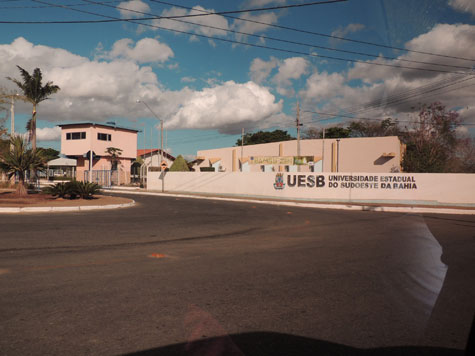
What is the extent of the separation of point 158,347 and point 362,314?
7.23 feet

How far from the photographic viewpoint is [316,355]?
279 cm

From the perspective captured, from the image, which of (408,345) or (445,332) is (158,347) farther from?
(445,332)

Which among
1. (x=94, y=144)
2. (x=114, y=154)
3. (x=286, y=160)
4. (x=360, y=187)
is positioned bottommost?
(x=360, y=187)

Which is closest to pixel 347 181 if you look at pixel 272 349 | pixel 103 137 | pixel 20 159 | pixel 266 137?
pixel 20 159

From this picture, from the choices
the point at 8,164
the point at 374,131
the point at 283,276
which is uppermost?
the point at 374,131

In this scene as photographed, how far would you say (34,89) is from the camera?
34.2m

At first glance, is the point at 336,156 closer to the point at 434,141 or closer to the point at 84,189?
the point at 434,141

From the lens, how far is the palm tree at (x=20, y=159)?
54.2 ft

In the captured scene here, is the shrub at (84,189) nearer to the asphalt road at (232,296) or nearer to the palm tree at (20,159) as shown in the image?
the palm tree at (20,159)

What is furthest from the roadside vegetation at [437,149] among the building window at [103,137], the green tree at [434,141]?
the building window at [103,137]

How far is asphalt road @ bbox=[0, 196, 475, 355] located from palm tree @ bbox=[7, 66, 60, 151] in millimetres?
31481

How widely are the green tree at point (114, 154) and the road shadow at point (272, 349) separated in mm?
49711

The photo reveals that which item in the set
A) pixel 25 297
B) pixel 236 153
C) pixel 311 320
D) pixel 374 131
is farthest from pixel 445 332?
pixel 374 131

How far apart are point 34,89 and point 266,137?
5198cm
